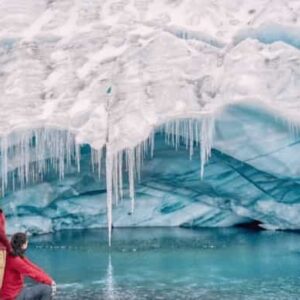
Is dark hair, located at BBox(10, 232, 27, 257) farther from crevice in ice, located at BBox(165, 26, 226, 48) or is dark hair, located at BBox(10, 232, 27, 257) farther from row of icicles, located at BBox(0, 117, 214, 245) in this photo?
crevice in ice, located at BBox(165, 26, 226, 48)

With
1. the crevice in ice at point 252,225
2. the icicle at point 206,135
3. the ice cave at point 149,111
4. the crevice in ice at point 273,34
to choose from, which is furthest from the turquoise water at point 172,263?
the crevice in ice at point 273,34

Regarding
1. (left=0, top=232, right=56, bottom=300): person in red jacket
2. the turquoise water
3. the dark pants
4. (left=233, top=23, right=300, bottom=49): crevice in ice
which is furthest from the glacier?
Result: (left=0, top=232, right=56, bottom=300): person in red jacket

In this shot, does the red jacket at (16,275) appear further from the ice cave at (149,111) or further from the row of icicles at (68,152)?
the row of icicles at (68,152)

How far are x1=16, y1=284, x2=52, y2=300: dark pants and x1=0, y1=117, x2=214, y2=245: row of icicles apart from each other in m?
9.88

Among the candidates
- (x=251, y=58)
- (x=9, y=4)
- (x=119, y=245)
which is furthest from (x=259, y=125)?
(x=9, y=4)

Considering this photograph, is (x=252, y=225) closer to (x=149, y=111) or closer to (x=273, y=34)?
(x=273, y=34)

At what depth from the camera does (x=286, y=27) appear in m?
16.8

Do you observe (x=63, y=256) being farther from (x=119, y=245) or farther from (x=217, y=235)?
(x=217, y=235)

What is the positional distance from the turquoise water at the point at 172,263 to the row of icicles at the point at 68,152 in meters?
1.15

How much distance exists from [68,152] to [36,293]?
10839 mm

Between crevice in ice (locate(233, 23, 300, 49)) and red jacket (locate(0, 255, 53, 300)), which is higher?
crevice in ice (locate(233, 23, 300, 49))

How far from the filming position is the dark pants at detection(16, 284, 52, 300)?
6.24 metres

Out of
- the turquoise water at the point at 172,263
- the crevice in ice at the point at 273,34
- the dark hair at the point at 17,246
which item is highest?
the crevice in ice at the point at 273,34

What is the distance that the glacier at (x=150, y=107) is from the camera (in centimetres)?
1639
